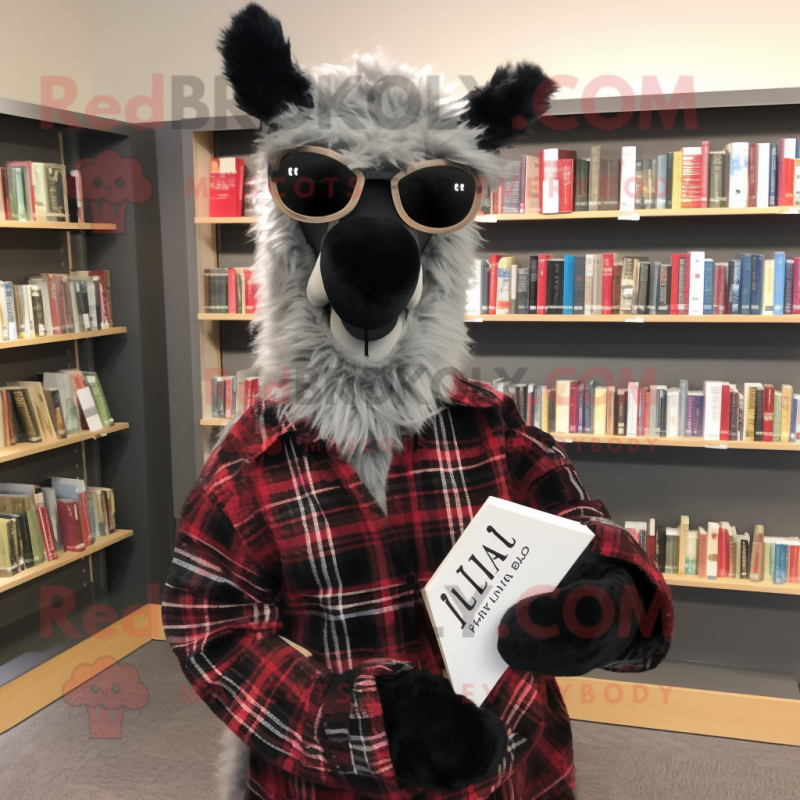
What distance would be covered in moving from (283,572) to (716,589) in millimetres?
2628

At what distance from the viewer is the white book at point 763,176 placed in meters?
2.56

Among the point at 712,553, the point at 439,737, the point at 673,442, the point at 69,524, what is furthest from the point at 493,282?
the point at 439,737

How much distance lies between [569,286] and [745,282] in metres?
0.61

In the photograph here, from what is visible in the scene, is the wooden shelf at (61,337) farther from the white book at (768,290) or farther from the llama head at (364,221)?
the white book at (768,290)

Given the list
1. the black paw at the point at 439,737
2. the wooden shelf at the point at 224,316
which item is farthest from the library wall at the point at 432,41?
the black paw at the point at 439,737

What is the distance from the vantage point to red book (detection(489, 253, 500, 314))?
2.86 meters

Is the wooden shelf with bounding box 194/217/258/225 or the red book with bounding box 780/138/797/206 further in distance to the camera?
the wooden shelf with bounding box 194/217/258/225

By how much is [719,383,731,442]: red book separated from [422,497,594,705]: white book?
2.19 meters

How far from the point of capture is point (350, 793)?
83cm

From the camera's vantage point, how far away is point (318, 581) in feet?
2.75

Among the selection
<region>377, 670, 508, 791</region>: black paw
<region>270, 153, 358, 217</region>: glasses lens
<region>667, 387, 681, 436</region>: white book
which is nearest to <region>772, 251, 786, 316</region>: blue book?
<region>667, 387, 681, 436</region>: white book

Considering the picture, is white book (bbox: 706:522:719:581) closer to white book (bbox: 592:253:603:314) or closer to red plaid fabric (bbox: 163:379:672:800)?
white book (bbox: 592:253:603:314)

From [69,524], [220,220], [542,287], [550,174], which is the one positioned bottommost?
[69,524]

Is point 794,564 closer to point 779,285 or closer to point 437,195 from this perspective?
point 779,285
